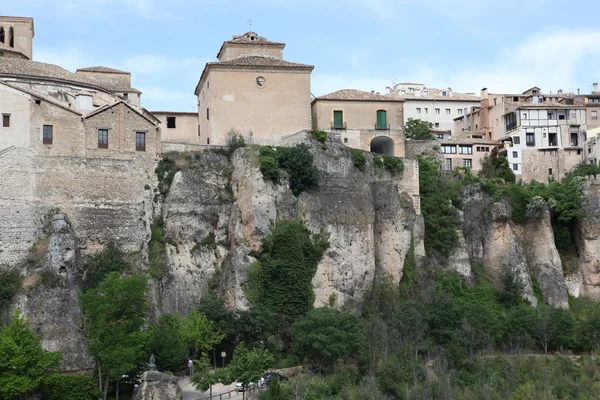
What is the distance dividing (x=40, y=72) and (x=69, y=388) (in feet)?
57.8

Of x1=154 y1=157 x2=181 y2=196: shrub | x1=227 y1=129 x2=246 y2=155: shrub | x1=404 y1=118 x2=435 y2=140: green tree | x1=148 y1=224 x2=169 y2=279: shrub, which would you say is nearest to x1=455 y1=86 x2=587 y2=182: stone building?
x1=404 y1=118 x2=435 y2=140: green tree

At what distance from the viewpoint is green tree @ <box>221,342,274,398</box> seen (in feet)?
131

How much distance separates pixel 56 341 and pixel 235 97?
1679 cm

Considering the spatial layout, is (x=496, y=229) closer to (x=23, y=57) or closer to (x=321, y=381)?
(x=321, y=381)

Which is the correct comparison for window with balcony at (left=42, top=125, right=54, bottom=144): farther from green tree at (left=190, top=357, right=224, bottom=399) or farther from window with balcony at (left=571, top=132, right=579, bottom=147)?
window with balcony at (left=571, top=132, right=579, bottom=147)

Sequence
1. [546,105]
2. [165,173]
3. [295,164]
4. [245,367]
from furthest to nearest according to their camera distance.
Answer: [546,105] < [295,164] < [165,173] < [245,367]

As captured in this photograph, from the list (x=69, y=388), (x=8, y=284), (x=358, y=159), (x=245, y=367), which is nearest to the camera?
(x=69, y=388)

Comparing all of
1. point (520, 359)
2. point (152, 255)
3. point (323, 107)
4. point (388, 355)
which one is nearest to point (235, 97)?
point (323, 107)

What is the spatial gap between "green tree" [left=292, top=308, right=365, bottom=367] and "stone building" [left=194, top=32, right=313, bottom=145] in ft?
38.2

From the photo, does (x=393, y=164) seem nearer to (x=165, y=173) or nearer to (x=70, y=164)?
(x=165, y=173)

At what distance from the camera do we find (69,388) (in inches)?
1558

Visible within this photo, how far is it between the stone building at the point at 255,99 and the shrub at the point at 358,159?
3015 millimetres

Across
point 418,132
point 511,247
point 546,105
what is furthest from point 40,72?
point 546,105

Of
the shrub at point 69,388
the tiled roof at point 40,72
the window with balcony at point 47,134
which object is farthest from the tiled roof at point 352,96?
the shrub at point 69,388
